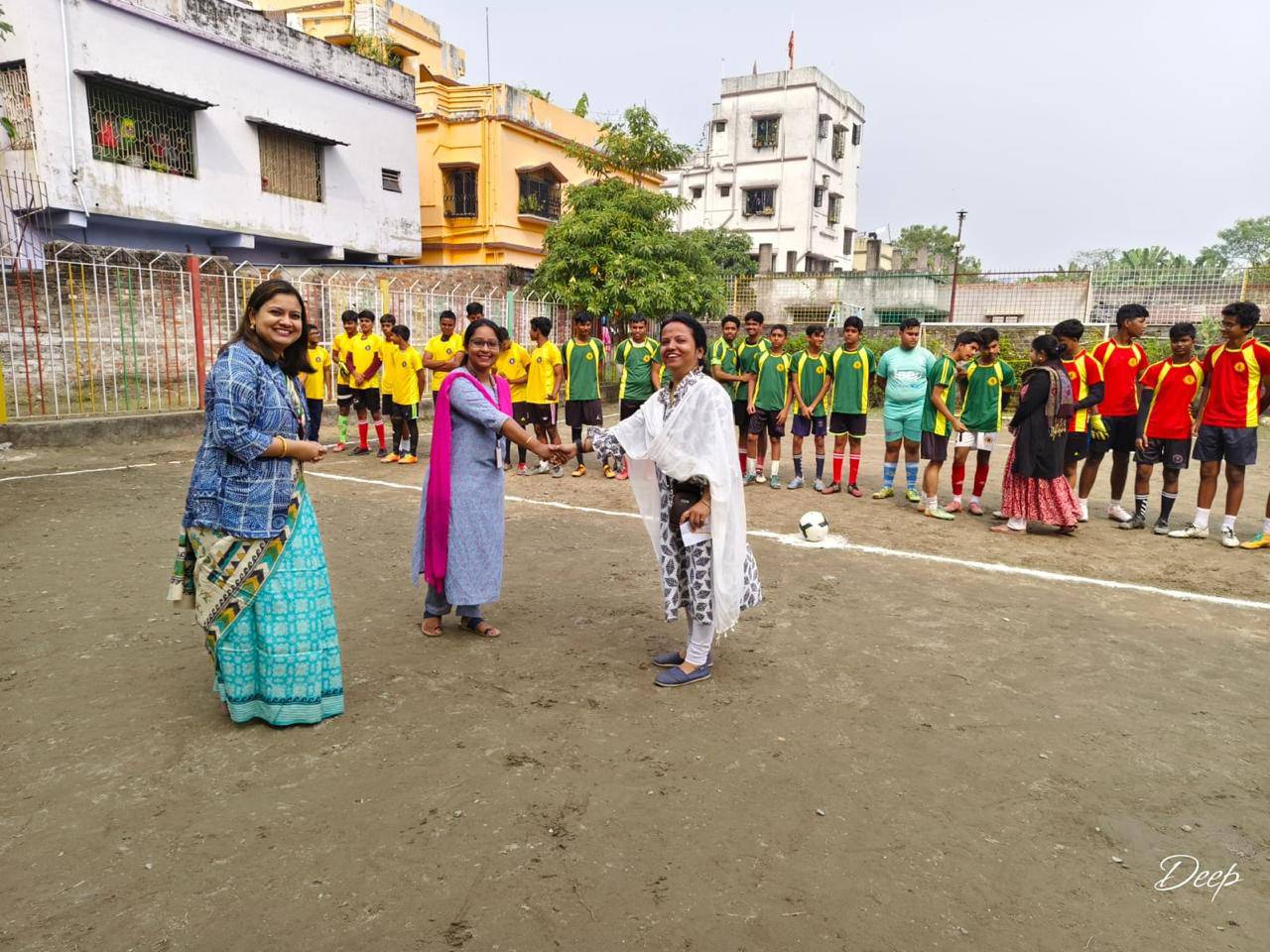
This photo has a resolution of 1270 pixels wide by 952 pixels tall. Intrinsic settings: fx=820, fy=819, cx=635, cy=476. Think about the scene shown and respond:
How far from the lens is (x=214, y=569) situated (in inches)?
129

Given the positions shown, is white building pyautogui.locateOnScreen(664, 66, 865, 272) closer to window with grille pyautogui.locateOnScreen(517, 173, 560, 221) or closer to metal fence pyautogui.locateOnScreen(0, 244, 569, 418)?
window with grille pyautogui.locateOnScreen(517, 173, 560, 221)

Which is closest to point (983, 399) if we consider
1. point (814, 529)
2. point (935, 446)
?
point (935, 446)

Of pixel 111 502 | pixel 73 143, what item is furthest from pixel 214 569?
pixel 73 143

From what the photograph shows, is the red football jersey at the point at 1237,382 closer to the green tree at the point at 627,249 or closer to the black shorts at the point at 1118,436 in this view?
the black shorts at the point at 1118,436

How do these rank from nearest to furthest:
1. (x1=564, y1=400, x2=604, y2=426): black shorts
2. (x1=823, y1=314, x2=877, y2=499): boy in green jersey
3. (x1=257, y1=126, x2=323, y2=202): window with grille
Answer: (x1=823, y1=314, x2=877, y2=499): boy in green jersey
(x1=564, y1=400, x2=604, y2=426): black shorts
(x1=257, y1=126, x2=323, y2=202): window with grille

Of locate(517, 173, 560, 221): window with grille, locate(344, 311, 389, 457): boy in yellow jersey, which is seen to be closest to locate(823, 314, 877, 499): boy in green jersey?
locate(344, 311, 389, 457): boy in yellow jersey

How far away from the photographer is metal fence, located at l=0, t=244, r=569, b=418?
423 inches

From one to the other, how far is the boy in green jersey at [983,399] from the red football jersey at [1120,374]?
80 cm

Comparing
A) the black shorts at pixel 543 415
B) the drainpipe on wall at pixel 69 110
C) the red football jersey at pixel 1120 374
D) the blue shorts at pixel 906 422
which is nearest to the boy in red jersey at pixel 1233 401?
the red football jersey at pixel 1120 374

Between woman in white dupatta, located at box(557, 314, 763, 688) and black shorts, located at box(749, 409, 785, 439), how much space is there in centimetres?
520

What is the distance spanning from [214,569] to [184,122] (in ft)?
57.0

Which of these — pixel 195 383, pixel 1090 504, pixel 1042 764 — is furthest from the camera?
pixel 195 383

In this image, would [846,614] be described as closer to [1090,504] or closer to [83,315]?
[1090,504]

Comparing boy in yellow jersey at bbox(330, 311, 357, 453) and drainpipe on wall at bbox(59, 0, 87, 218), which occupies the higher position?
drainpipe on wall at bbox(59, 0, 87, 218)
